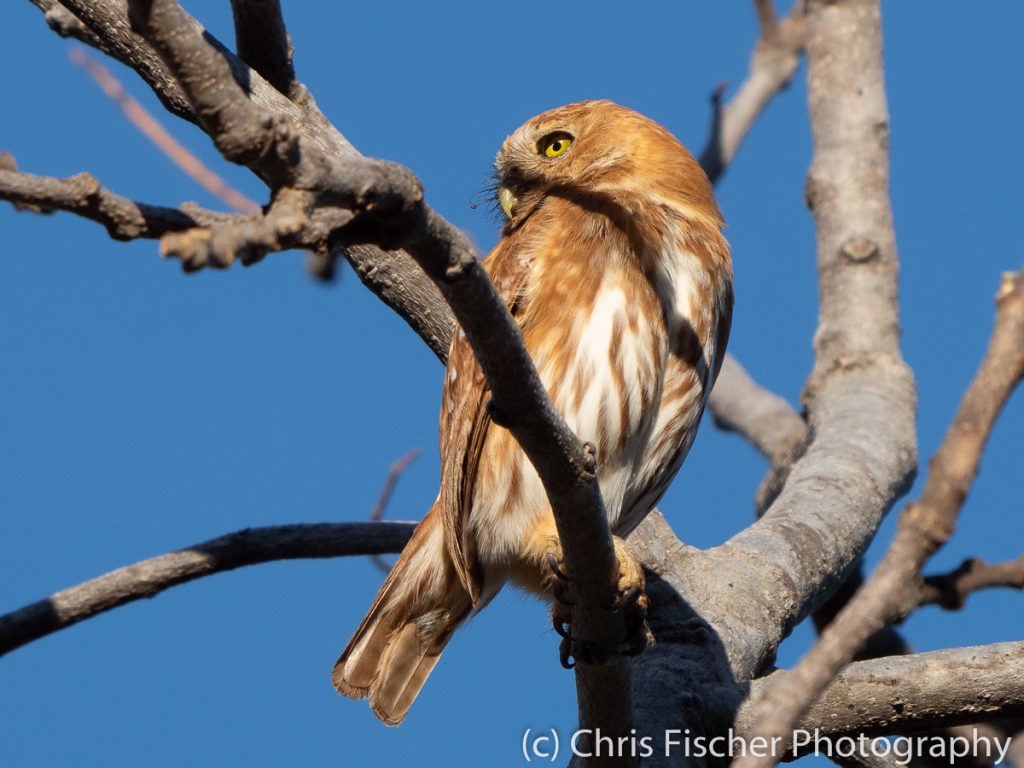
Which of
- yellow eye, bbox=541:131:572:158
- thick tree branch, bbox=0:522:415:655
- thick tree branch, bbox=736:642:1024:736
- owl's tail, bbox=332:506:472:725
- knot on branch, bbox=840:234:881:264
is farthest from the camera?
knot on branch, bbox=840:234:881:264

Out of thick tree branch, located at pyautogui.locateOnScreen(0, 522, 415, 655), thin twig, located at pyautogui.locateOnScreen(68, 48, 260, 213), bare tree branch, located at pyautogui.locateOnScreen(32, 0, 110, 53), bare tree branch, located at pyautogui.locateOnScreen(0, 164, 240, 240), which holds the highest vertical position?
thin twig, located at pyautogui.locateOnScreen(68, 48, 260, 213)

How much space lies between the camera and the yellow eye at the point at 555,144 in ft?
16.2

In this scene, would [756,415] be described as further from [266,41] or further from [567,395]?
[266,41]

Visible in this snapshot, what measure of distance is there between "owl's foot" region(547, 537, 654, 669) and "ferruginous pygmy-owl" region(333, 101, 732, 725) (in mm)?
84

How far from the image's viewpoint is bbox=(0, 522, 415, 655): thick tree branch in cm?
392

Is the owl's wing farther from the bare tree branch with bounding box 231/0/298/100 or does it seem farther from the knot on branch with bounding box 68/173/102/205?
the knot on branch with bounding box 68/173/102/205

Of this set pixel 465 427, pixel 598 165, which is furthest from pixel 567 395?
pixel 598 165

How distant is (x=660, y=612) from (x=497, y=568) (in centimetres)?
59

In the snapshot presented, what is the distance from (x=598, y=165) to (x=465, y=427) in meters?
1.38

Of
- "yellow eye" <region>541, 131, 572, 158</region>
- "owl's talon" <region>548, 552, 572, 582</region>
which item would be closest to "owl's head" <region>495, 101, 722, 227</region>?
"yellow eye" <region>541, 131, 572, 158</region>

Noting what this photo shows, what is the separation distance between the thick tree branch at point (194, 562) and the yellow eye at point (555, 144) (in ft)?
5.16

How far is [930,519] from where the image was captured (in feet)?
4.48

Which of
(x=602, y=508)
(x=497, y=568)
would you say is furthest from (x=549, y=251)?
(x=602, y=508)

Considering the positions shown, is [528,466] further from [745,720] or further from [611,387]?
[745,720]
